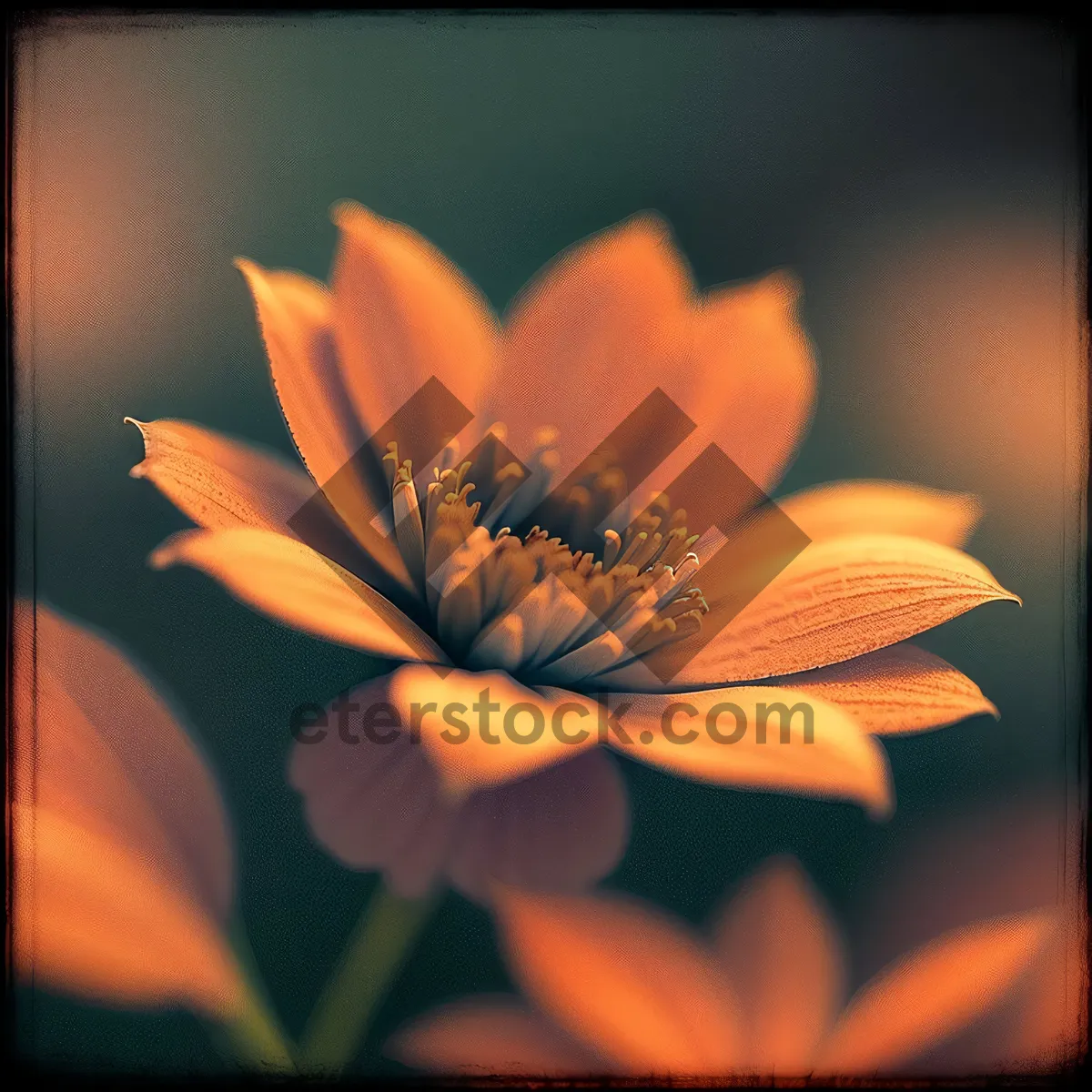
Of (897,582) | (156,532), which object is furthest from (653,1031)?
(156,532)

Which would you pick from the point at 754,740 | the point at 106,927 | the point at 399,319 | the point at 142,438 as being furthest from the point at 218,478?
the point at 754,740

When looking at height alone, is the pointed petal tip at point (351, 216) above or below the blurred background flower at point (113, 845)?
above

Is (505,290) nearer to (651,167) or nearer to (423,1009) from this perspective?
(651,167)

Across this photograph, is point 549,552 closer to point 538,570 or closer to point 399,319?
point 538,570

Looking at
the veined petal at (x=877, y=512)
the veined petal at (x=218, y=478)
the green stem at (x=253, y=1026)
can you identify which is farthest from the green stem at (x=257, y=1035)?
the veined petal at (x=877, y=512)

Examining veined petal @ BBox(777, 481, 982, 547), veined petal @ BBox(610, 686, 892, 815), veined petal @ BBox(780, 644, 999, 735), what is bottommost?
veined petal @ BBox(610, 686, 892, 815)

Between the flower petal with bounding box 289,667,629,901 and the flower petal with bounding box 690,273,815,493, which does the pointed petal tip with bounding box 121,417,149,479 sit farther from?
the flower petal with bounding box 690,273,815,493

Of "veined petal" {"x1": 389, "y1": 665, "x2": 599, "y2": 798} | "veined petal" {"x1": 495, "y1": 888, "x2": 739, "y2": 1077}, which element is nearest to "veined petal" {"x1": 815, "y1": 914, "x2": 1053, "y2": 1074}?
"veined petal" {"x1": 495, "y1": 888, "x2": 739, "y2": 1077}

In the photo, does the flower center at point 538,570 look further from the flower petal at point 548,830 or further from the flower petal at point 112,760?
the flower petal at point 112,760
